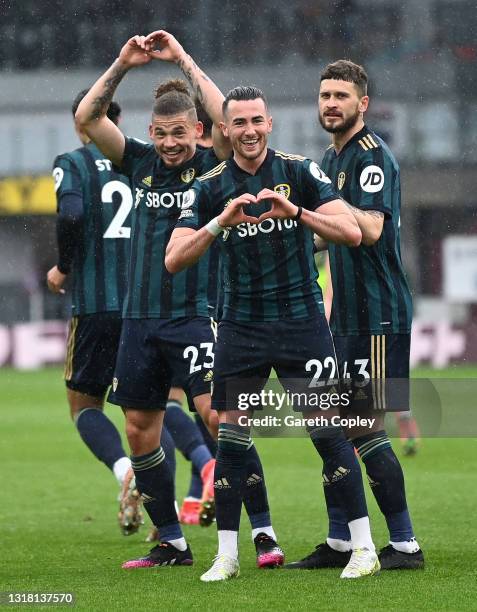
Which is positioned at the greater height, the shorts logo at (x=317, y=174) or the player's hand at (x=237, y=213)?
the shorts logo at (x=317, y=174)

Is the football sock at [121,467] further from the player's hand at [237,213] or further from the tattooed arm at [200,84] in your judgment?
the player's hand at [237,213]

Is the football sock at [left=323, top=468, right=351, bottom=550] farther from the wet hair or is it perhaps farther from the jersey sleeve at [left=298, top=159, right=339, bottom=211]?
the wet hair

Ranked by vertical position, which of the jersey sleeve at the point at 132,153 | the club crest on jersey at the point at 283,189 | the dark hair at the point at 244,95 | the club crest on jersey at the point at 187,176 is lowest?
the club crest on jersey at the point at 283,189

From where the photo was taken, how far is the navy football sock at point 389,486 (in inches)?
212

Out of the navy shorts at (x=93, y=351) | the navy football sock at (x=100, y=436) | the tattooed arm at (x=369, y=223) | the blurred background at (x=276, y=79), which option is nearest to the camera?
the tattooed arm at (x=369, y=223)

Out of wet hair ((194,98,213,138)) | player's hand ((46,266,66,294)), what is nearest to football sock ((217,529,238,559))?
player's hand ((46,266,66,294))

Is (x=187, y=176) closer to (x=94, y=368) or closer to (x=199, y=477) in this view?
(x=94, y=368)

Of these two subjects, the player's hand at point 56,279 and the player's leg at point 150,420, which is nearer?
the player's leg at point 150,420

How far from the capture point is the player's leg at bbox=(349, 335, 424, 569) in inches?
211

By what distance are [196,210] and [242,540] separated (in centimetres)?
198

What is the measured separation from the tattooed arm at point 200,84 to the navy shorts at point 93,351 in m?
1.33

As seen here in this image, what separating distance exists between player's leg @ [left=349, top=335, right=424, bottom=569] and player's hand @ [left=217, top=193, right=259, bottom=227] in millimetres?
1024

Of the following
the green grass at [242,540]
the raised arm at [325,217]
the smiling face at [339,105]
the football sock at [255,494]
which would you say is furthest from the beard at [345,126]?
the green grass at [242,540]

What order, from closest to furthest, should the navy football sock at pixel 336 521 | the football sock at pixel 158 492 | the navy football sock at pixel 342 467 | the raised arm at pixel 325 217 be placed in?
1. the raised arm at pixel 325 217
2. the navy football sock at pixel 342 467
3. the navy football sock at pixel 336 521
4. the football sock at pixel 158 492
